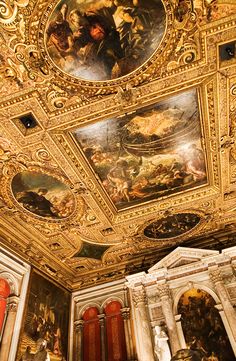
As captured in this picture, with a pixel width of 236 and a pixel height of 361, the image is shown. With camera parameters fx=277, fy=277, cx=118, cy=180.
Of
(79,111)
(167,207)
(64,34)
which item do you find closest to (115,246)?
(167,207)

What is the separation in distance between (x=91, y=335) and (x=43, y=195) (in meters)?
6.79

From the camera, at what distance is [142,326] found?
1095 cm

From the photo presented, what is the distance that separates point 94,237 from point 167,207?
3.20 meters

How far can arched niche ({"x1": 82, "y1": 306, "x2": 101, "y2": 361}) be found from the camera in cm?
1129

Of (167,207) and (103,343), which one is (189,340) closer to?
(103,343)

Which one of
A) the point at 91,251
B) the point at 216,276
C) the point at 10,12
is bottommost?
the point at 216,276

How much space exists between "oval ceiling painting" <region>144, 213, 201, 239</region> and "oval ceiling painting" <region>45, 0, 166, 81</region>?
656 centimetres

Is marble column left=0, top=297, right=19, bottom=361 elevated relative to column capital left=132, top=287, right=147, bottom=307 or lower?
lower

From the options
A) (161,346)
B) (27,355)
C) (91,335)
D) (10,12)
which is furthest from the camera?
Answer: (91,335)

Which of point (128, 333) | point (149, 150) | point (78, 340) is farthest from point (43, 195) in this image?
point (78, 340)

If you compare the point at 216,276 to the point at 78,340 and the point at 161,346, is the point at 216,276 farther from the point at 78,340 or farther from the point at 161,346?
the point at 78,340

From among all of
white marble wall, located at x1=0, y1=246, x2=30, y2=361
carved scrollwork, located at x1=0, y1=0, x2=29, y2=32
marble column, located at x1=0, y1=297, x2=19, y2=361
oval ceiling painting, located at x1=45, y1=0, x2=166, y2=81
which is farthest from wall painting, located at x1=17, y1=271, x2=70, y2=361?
carved scrollwork, located at x1=0, y1=0, x2=29, y2=32

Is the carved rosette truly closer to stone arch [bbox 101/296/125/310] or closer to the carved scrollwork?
stone arch [bbox 101/296/125/310]

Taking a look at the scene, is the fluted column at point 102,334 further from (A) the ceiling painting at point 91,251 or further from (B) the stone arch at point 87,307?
(A) the ceiling painting at point 91,251
